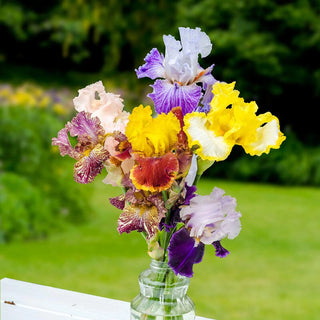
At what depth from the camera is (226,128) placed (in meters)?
0.75

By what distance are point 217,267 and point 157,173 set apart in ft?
8.56

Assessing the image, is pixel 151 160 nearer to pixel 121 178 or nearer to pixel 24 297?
pixel 121 178

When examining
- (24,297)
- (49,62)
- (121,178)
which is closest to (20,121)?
(24,297)

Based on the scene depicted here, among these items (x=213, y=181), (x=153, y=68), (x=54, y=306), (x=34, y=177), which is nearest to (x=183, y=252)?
(x=153, y=68)

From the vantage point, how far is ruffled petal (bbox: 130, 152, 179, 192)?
0.74 m

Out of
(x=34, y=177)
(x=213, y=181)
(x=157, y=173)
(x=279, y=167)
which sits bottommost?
(x=157, y=173)

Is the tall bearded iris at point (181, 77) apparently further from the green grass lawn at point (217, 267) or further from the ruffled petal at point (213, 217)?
the green grass lawn at point (217, 267)

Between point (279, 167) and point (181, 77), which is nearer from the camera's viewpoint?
point (181, 77)

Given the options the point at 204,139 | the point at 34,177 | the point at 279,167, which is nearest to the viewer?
the point at 204,139

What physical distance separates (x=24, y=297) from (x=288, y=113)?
555 centimetres

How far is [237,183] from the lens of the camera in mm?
5613

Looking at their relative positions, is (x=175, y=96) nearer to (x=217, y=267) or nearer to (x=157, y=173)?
(x=157, y=173)

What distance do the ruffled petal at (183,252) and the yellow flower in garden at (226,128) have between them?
121 mm

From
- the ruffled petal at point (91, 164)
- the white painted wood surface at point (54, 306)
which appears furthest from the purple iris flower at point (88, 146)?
the white painted wood surface at point (54, 306)
